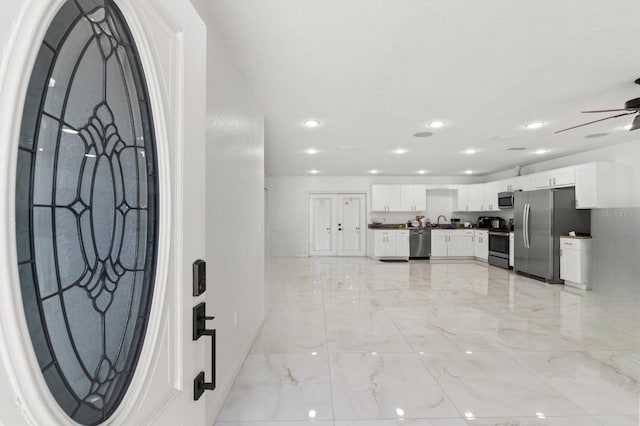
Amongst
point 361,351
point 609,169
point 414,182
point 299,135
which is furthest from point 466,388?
point 414,182

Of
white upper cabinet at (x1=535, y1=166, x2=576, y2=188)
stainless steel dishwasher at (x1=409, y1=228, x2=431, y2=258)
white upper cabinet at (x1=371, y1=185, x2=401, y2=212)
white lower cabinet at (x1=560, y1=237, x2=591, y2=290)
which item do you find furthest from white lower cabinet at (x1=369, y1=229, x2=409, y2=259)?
white lower cabinet at (x1=560, y1=237, x2=591, y2=290)

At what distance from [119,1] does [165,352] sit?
787 millimetres

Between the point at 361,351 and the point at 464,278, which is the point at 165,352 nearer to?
the point at 361,351

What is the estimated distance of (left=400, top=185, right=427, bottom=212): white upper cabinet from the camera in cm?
893

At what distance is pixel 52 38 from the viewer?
48 cm

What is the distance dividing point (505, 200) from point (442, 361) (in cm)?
608

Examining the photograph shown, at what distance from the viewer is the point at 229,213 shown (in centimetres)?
220

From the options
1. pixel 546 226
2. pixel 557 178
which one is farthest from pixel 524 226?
pixel 557 178

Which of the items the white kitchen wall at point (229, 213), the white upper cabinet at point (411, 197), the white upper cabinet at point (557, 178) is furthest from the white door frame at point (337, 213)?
the white kitchen wall at point (229, 213)

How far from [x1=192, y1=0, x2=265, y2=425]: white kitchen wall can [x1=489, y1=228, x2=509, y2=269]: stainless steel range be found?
6.30m

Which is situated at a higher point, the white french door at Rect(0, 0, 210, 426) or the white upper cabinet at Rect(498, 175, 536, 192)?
the white upper cabinet at Rect(498, 175, 536, 192)

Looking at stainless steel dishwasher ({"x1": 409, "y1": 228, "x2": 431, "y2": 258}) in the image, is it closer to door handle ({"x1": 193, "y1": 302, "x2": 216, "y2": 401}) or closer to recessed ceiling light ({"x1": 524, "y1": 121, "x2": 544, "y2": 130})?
recessed ceiling light ({"x1": 524, "y1": 121, "x2": 544, "y2": 130})

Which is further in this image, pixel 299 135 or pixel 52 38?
pixel 299 135

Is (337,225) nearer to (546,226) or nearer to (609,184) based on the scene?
(546,226)
